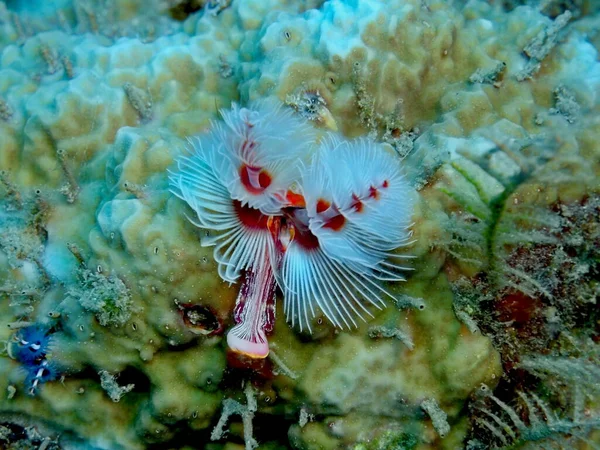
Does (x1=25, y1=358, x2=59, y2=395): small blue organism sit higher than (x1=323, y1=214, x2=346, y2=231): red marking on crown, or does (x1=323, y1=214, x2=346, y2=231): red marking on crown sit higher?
(x1=323, y1=214, x2=346, y2=231): red marking on crown

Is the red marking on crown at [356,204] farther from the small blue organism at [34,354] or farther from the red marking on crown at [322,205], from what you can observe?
the small blue organism at [34,354]

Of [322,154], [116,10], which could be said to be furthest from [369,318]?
[116,10]

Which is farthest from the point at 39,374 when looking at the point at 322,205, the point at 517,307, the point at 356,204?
the point at 517,307

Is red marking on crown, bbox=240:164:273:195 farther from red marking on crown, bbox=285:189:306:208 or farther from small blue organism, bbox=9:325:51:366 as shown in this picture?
small blue organism, bbox=9:325:51:366

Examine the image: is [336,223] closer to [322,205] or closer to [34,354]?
[322,205]

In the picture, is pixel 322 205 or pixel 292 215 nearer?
pixel 322 205

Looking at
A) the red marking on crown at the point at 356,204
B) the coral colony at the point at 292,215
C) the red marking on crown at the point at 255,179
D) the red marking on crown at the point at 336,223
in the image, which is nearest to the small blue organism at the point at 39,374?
the coral colony at the point at 292,215

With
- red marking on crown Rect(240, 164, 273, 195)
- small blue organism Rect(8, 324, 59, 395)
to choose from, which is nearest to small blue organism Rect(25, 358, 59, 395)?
small blue organism Rect(8, 324, 59, 395)
